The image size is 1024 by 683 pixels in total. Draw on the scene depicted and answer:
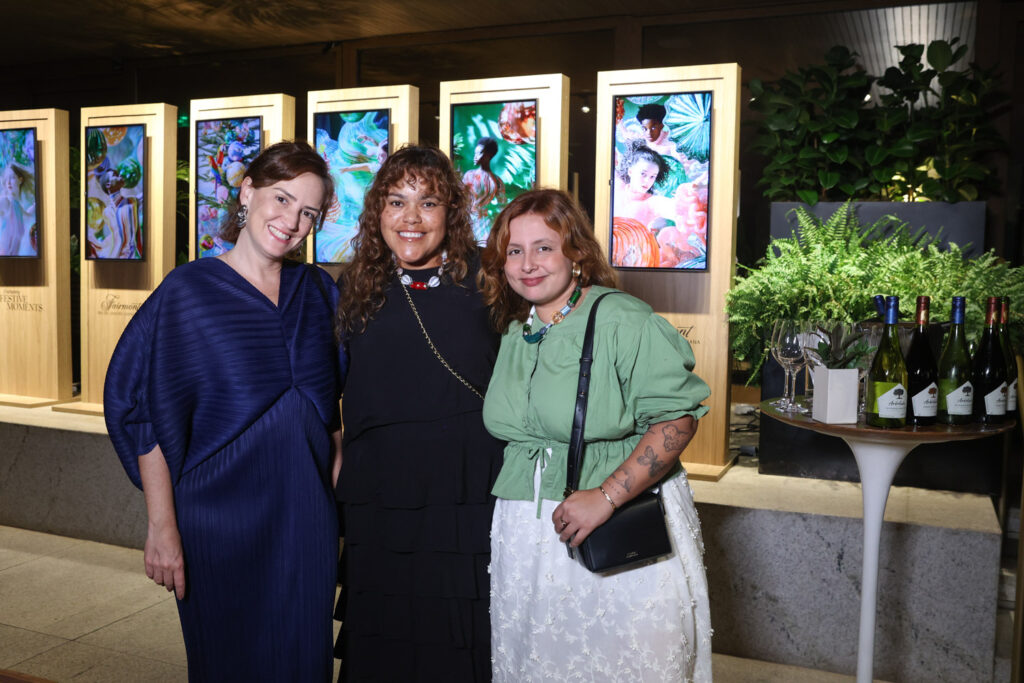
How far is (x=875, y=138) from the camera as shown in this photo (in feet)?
12.5

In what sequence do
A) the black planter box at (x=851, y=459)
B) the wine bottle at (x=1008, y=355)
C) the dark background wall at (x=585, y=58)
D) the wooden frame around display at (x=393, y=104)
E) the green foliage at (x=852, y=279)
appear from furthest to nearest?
1. the dark background wall at (x=585, y=58)
2. the wooden frame around display at (x=393, y=104)
3. the black planter box at (x=851, y=459)
4. the green foliage at (x=852, y=279)
5. the wine bottle at (x=1008, y=355)

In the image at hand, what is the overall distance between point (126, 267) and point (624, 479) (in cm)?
375

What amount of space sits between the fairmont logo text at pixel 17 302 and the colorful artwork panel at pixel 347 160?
6.11 feet

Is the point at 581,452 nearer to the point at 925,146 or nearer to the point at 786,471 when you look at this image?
the point at 786,471

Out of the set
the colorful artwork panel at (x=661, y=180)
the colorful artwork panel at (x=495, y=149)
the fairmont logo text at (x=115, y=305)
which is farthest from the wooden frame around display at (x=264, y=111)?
the colorful artwork panel at (x=661, y=180)

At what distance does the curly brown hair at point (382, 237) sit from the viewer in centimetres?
201

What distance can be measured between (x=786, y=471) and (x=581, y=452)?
1.91 meters

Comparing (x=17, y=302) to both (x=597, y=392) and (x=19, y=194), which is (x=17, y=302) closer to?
(x=19, y=194)

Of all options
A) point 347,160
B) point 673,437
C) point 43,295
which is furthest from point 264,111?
point 673,437

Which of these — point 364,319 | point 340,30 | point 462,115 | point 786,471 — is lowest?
point 786,471

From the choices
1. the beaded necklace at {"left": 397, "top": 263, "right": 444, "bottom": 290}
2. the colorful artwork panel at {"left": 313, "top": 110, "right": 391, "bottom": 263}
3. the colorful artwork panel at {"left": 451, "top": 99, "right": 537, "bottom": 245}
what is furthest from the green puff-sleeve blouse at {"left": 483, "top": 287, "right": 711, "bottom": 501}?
the colorful artwork panel at {"left": 313, "top": 110, "right": 391, "bottom": 263}

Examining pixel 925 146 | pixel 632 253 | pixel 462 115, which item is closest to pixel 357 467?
pixel 632 253

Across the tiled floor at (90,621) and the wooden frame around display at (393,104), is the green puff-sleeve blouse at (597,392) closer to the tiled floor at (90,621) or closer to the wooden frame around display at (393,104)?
the tiled floor at (90,621)

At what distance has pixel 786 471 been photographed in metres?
3.30
